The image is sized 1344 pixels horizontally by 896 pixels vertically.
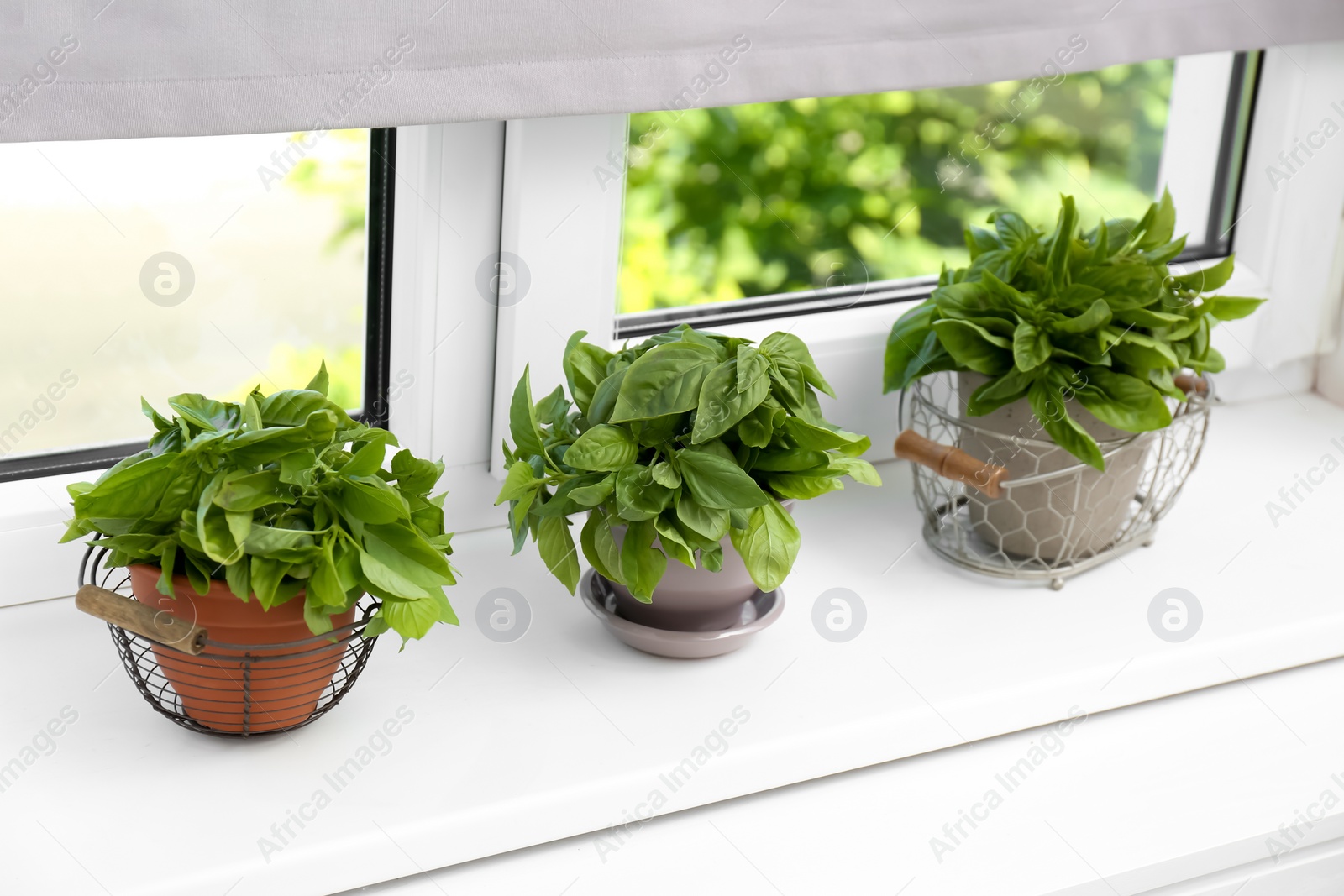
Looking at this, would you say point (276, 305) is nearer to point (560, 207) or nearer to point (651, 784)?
point (560, 207)

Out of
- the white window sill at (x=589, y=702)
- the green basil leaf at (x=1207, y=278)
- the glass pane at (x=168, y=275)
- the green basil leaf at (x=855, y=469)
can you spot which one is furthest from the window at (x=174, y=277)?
the green basil leaf at (x=1207, y=278)

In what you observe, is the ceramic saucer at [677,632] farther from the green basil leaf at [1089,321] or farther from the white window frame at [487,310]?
the green basil leaf at [1089,321]

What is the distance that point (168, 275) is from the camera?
0.96 metres

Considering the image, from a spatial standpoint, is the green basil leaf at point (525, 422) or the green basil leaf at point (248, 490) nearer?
the green basil leaf at point (248, 490)

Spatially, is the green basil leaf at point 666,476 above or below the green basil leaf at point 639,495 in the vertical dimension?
above

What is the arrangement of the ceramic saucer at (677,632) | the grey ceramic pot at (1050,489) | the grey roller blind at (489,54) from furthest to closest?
the grey ceramic pot at (1050,489) → the ceramic saucer at (677,632) → the grey roller blind at (489,54)

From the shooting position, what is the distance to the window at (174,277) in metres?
0.91

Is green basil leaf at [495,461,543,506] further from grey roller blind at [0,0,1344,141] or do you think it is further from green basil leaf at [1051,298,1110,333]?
green basil leaf at [1051,298,1110,333]

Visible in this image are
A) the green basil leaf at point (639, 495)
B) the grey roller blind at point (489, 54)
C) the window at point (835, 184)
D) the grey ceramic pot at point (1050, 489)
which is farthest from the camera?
the window at point (835, 184)

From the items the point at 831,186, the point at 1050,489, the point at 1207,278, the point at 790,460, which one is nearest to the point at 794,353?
the point at 790,460

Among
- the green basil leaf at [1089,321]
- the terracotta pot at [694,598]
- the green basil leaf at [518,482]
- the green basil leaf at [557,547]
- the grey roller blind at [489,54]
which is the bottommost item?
the terracotta pot at [694,598]

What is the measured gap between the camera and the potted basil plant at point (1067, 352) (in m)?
0.95

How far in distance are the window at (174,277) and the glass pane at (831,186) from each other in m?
0.99

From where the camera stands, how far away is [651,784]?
31.5 inches
